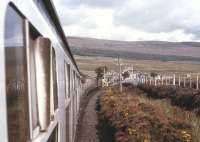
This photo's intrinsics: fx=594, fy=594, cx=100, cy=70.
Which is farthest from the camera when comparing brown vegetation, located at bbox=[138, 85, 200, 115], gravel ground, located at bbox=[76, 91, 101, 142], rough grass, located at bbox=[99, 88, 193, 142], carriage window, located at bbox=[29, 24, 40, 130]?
brown vegetation, located at bbox=[138, 85, 200, 115]

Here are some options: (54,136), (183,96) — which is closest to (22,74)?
(54,136)

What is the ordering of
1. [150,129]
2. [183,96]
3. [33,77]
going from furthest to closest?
[183,96], [150,129], [33,77]

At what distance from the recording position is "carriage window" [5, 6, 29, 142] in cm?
313

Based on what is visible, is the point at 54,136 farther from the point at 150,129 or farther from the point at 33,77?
the point at 150,129

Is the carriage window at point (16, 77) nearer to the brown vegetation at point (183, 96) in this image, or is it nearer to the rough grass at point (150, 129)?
the rough grass at point (150, 129)

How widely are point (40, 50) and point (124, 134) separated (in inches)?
483

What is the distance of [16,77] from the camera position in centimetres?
336

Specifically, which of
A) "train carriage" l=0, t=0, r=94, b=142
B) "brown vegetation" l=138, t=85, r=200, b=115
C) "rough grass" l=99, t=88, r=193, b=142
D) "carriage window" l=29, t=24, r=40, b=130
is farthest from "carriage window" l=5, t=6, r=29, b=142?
"brown vegetation" l=138, t=85, r=200, b=115

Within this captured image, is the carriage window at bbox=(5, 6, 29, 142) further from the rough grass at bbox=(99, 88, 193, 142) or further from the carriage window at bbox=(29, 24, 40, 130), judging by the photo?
the rough grass at bbox=(99, 88, 193, 142)

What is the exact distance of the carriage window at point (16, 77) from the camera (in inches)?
123

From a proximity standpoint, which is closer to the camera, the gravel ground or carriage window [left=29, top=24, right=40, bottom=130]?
carriage window [left=29, top=24, right=40, bottom=130]

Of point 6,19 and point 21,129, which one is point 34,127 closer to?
point 21,129

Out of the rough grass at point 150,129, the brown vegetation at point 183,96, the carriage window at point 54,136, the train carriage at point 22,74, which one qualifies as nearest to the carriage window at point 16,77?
the train carriage at point 22,74

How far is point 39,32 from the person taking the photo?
4320mm
